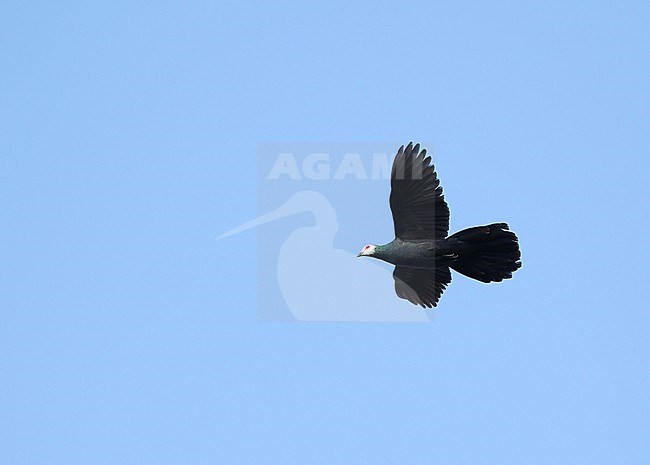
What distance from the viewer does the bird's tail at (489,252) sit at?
1984 centimetres

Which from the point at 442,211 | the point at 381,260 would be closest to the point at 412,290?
the point at 381,260

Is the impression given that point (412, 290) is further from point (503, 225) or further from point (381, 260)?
point (503, 225)

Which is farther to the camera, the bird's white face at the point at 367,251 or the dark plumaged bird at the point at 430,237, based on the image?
the bird's white face at the point at 367,251

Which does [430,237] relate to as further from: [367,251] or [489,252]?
[367,251]

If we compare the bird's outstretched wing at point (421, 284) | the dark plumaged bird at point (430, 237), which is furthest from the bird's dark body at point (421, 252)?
the bird's outstretched wing at point (421, 284)

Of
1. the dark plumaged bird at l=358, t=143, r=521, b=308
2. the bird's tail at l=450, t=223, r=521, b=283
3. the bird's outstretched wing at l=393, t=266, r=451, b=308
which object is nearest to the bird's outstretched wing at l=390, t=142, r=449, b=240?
the dark plumaged bird at l=358, t=143, r=521, b=308

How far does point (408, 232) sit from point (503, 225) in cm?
182

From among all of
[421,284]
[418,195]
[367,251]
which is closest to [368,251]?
[367,251]

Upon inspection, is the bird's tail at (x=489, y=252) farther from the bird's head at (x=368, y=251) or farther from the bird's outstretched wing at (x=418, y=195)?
the bird's head at (x=368, y=251)

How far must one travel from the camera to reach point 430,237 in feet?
66.4

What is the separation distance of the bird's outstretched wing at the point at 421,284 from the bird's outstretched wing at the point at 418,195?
1.49m

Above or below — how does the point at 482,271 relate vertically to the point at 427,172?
below

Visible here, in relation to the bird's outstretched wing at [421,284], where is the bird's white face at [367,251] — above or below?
above

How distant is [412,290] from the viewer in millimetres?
22047
